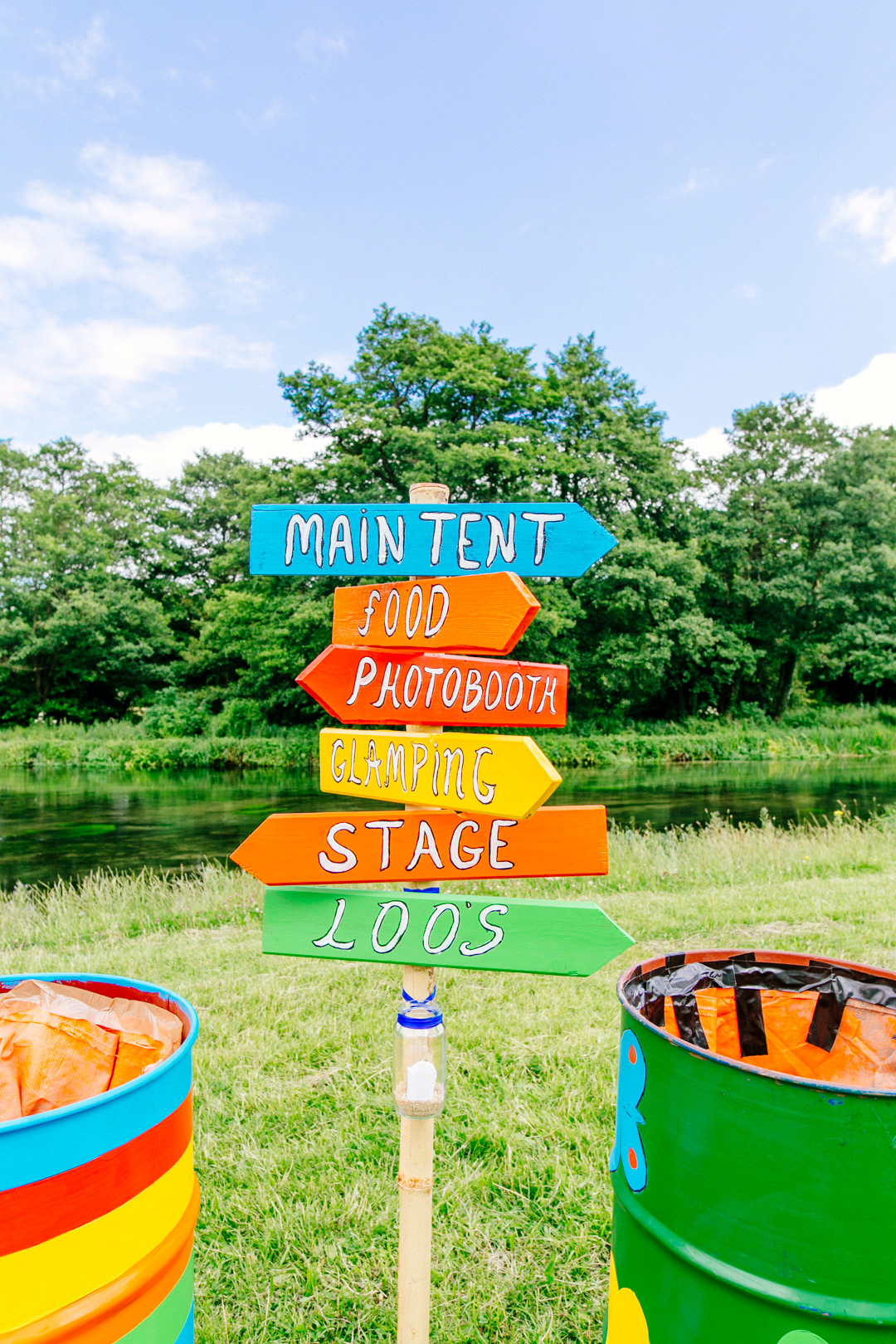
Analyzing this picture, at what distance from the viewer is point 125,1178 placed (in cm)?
108

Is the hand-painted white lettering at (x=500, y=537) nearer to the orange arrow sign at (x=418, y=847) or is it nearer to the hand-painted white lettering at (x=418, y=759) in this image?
the hand-painted white lettering at (x=418, y=759)

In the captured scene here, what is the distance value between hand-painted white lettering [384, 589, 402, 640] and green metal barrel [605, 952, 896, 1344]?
0.90 meters

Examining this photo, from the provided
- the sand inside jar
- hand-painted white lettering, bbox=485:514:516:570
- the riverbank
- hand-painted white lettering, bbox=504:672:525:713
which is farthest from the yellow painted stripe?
the riverbank

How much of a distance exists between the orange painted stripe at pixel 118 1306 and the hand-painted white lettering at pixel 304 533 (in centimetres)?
127

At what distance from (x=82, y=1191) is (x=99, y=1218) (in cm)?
5

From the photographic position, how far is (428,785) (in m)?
1.71

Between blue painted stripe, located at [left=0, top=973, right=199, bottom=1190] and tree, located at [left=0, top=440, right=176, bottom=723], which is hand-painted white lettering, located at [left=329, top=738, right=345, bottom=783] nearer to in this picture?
blue painted stripe, located at [left=0, top=973, right=199, bottom=1190]

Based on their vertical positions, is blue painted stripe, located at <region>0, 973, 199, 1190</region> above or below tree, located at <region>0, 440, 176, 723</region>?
below

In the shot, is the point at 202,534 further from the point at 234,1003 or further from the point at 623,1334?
the point at 623,1334

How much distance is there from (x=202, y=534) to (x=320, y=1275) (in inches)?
1269

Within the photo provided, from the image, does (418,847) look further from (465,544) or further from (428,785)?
(465,544)

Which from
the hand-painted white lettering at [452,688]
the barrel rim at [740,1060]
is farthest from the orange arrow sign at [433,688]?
the barrel rim at [740,1060]

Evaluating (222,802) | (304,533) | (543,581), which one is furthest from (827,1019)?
(543,581)

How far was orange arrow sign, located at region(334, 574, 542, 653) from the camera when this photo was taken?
1775mm
